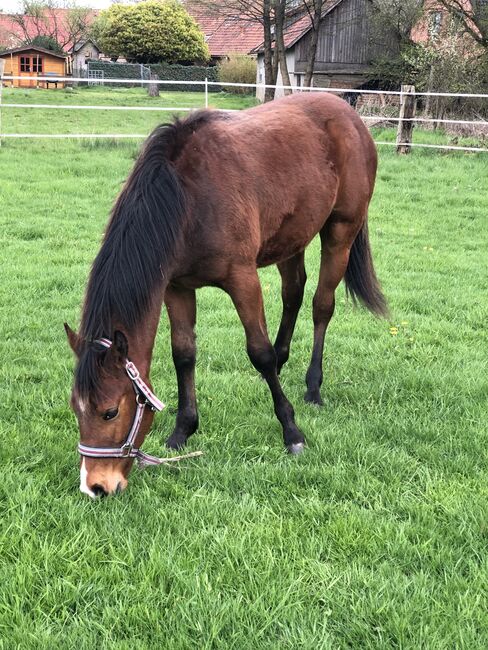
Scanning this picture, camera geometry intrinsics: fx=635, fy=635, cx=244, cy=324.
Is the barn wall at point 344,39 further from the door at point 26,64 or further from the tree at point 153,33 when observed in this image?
the door at point 26,64

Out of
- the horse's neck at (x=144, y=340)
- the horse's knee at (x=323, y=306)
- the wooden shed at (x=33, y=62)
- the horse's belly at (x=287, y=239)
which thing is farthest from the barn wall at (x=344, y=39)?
the horse's neck at (x=144, y=340)

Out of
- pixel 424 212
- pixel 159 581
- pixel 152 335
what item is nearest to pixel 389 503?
pixel 159 581

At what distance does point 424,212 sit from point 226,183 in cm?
737

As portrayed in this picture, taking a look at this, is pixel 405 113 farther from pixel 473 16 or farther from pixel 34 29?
pixel 34 29

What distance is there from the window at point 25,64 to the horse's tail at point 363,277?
51.5 metres

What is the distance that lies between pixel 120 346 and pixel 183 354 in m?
0.92

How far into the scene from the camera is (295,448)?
11.0 feet

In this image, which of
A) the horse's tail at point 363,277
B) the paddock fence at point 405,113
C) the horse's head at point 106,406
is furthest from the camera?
the paddock fence at point 405,113

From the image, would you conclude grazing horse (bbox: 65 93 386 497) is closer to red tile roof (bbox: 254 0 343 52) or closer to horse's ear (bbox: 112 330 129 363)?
horse's ear (bbox: 112 330 129 363)

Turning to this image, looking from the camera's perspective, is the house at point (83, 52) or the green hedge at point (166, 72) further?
the house at point (83, 52)

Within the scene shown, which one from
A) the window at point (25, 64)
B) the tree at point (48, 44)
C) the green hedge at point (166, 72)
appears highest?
the tree at point (48, 44)

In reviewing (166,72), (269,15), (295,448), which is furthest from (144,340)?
(166,72)

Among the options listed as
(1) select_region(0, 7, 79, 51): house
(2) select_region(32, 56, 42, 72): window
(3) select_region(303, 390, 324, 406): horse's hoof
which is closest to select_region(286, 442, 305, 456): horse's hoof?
(3) select_region(303, 390, 324, 406): horse's hoof

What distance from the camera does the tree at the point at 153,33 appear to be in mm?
41531
